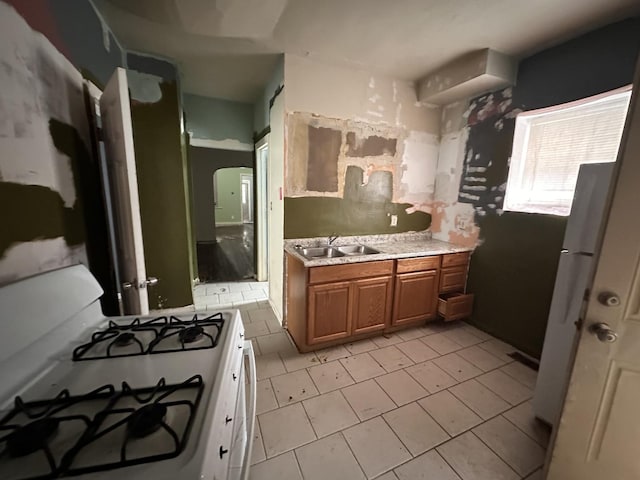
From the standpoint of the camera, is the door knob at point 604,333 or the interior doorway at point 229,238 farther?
the interior doorway at point 229,238

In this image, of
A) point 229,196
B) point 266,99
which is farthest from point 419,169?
point 229,196

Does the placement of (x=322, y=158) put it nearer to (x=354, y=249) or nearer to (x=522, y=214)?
(x=354, y=249)

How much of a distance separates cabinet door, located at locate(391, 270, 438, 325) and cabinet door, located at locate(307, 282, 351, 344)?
534 mm

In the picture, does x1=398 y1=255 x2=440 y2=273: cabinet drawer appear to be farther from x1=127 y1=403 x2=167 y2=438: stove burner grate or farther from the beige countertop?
x1=127 y1=403 x2=167 y2=438: stove burner grate

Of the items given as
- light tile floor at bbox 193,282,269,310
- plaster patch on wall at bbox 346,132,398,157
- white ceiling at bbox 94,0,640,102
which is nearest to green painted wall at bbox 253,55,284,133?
white ceiling at bbox 94,0,640,102

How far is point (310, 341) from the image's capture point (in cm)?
221

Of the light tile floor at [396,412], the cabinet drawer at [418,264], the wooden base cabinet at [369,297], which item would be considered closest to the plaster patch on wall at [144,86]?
the wooden base cabinet at [369,297]

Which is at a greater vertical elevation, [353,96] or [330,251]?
[353,96]

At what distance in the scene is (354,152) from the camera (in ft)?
8.57

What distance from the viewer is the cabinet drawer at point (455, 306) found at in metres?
2.61

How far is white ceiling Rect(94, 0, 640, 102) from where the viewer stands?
1627 millimetres

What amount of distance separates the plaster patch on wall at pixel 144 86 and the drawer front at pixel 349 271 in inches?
85.5

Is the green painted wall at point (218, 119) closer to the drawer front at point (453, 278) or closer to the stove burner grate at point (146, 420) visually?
the drawer front at point (453, 278)

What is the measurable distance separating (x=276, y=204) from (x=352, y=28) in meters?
1.59
